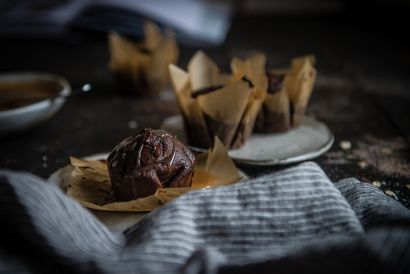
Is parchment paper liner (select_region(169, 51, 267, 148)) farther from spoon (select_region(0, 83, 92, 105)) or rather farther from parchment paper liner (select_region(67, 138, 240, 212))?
spoon (select_region(0, 83, 92, 105))

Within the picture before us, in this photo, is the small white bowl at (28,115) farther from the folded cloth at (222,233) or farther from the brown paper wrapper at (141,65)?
the folded cloth at (222,233)

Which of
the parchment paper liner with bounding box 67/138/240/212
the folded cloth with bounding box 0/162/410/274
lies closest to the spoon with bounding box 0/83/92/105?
the parchment paper liner with bounding box 67/138/240/212

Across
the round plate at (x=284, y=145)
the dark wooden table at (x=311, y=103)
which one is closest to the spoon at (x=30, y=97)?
the dark wooden table at (x=311, y=103)

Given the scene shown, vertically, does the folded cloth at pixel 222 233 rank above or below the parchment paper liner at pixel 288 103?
above

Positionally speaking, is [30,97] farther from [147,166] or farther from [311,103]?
[311,103]

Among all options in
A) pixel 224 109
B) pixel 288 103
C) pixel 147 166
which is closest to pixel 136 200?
pixel 147 166

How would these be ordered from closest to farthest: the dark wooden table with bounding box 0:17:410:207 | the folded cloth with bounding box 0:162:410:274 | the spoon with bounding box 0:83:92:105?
1. the folded cloth with bounding box 0:162:410:274
2. the dark wooden table with bounding box 0:17:410:207
3. the spoon with bounding box 0:83:92:105

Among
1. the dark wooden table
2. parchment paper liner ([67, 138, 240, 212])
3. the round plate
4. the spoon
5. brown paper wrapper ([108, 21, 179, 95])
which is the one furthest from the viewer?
brown paper wrapper ([108, 21, 179, 95])
